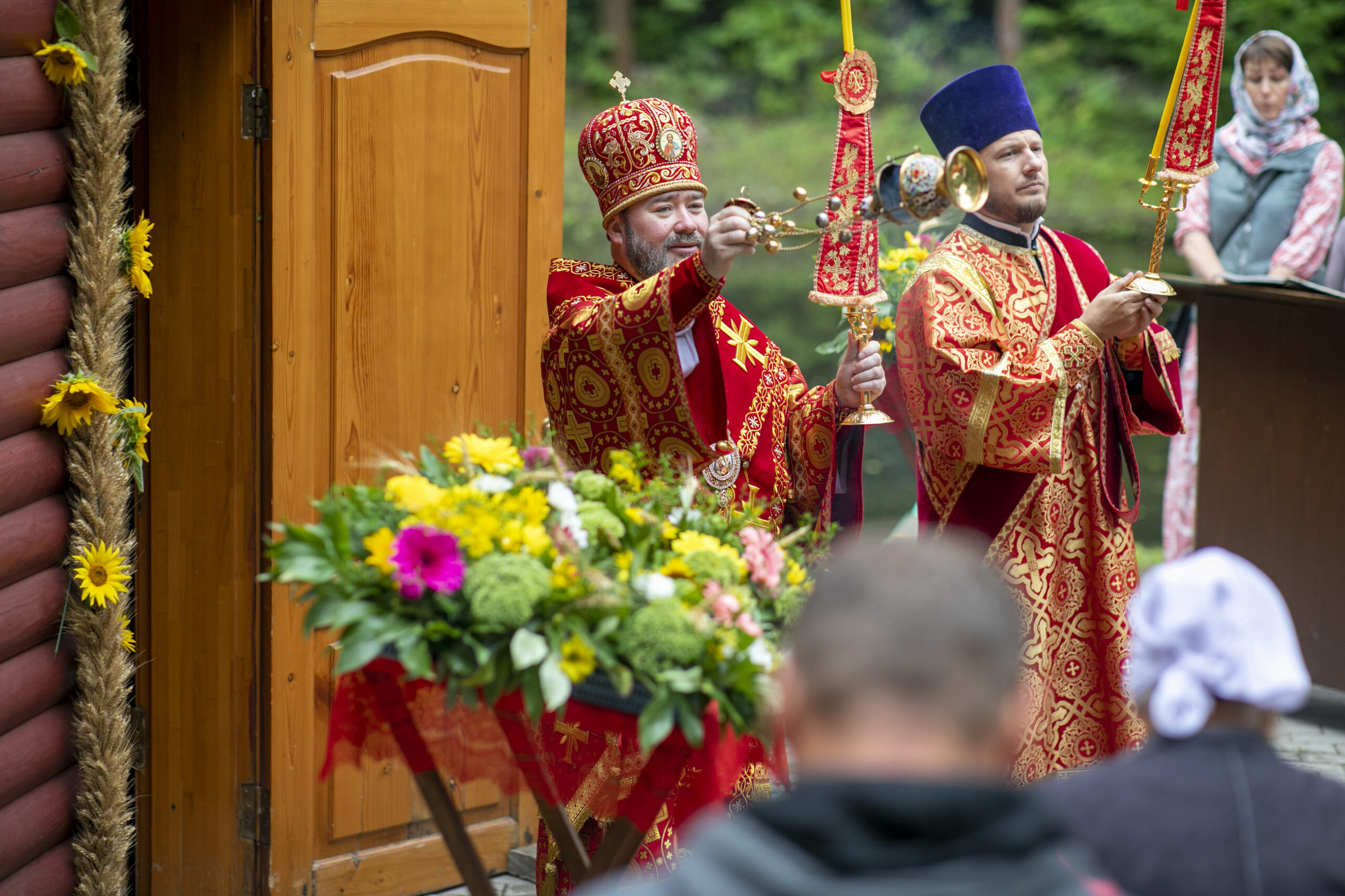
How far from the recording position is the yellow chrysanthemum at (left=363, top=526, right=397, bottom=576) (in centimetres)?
237

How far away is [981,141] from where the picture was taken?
3.80 m

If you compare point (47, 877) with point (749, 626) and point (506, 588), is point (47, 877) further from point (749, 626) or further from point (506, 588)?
point (749, 626)

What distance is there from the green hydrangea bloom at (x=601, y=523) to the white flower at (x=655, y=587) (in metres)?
0.13

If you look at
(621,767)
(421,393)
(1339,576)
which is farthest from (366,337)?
(1339,576)

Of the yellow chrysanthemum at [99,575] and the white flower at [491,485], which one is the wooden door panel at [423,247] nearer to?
the yellow chrysanthemum at [99,575]

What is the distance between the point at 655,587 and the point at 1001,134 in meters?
1.93

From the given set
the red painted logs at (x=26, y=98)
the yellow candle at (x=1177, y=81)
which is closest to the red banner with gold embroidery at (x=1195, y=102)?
the yellow candle at (x=1177, y=81)

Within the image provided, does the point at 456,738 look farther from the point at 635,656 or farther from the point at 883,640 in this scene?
the point at 883,640

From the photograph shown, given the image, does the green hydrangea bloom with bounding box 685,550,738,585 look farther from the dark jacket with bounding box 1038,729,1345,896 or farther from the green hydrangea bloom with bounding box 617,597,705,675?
the dark jacket with bounding box 1038,729,1345,896

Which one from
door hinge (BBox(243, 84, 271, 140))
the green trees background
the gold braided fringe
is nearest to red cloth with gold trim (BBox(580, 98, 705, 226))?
door hinge (BBox(243, 84, 271, 140))

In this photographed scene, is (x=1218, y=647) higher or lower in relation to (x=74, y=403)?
lower

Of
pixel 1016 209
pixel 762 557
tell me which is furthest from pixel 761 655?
pixel 1016 209

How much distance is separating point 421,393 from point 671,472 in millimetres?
1275

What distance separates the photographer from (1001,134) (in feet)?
12.5
